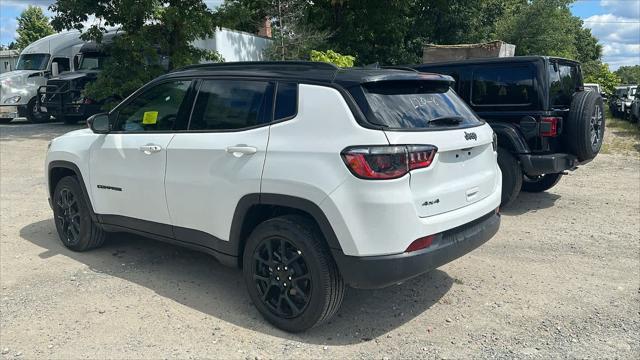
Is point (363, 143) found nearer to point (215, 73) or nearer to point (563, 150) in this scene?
point (215, 73)

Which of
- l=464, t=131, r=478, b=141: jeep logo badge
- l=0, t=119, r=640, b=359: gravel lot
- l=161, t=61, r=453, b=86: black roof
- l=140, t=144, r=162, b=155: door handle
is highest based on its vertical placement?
l=161, t=61, r=453, b=86: black roof

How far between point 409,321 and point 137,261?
2693mm

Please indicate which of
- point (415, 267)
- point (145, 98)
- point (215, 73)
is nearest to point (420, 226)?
point (415, 267)

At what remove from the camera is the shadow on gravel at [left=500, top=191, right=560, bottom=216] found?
6.96 meters

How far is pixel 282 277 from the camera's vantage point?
353 cm

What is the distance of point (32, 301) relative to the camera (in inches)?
163

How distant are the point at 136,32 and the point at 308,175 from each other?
12.7 metres

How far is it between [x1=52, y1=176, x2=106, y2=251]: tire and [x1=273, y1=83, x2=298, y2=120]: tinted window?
2.43 meters

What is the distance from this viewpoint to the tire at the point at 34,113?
59.7ft

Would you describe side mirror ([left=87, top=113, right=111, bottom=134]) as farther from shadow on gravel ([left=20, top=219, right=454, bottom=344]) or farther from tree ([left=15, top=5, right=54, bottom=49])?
tree ([left=15, top=5, right=54, bottom=49])

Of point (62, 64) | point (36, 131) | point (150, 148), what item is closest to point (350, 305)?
point (150, 148)

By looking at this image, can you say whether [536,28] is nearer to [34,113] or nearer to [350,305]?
[34,113]

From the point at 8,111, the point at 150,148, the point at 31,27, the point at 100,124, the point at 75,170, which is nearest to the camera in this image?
the point at 150,148

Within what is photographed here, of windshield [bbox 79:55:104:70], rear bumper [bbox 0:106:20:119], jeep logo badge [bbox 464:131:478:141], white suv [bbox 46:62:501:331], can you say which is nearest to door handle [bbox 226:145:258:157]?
white suv [bbox 46:62:501:331]
